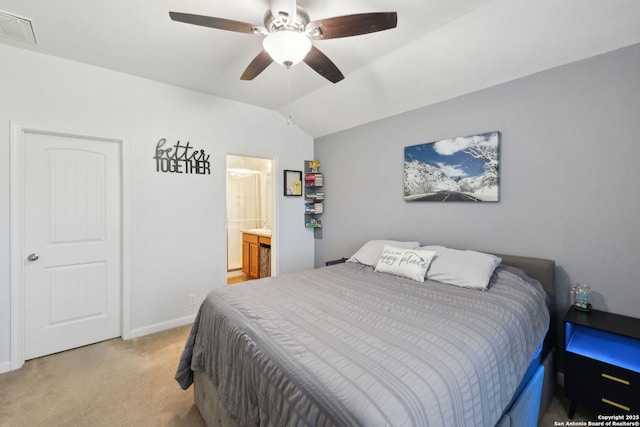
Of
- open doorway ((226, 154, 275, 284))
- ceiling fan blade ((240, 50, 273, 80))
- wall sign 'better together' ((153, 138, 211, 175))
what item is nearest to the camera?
ceiling fan blade ((240, 50, 273, 80))

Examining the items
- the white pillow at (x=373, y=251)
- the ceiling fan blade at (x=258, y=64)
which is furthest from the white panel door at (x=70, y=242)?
the white pillow at (x=373, y=251)

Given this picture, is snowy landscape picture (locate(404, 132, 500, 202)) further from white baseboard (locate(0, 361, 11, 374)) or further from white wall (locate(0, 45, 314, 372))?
white baseboard (locate(0, 361, 11, 374))

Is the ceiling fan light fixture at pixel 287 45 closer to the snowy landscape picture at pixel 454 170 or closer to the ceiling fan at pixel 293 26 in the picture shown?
the ceiling fan at pixel 293 26

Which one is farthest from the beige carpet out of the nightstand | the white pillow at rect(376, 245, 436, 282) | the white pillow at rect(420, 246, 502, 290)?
the nightstand

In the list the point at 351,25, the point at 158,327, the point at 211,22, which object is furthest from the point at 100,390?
the point at 351,25

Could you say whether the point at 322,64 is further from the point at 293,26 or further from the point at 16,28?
the point at 16,28

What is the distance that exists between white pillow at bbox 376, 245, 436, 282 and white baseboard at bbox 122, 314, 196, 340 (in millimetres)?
2258

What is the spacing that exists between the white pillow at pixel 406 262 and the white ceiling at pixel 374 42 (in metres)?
1.56

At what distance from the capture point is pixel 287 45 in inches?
60.2

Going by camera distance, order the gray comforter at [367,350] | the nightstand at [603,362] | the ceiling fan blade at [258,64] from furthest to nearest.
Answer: the ceiling fan blade at [258,64]
the nightstand at [603,362]
the gray comforter at [367,350]

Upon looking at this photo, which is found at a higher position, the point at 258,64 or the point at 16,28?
the point at 16,28

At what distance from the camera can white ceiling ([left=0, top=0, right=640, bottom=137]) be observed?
1.76m

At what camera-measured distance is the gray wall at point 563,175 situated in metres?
1.80

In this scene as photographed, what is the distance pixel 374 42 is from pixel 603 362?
2.65 metres
